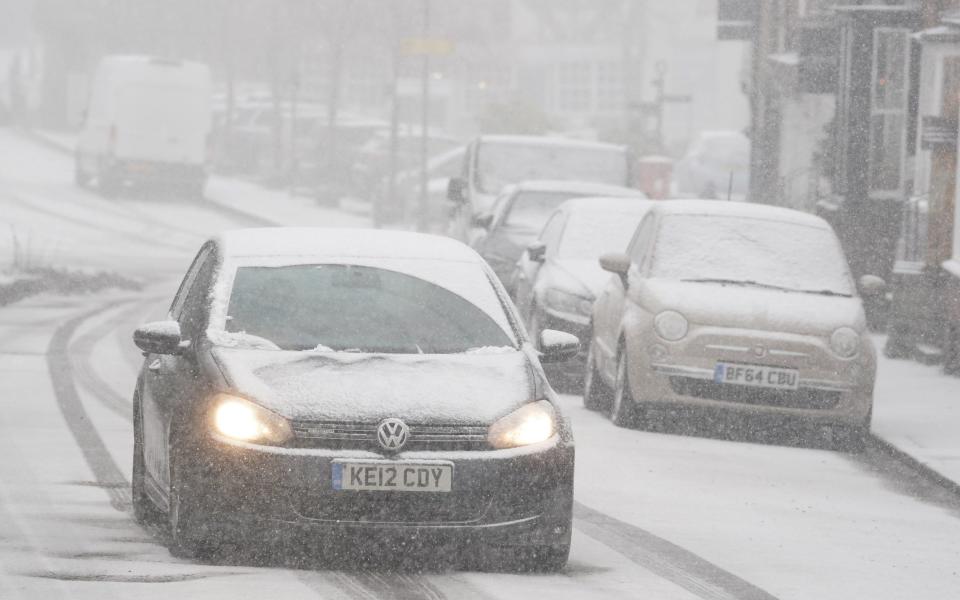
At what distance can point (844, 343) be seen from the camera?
1397 cm

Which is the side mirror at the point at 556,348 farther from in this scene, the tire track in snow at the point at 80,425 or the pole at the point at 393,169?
the pole at the point at 393,169

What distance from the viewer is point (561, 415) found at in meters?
8.41

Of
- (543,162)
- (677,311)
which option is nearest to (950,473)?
(677,311)

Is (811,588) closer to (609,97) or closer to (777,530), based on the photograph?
(777,530)

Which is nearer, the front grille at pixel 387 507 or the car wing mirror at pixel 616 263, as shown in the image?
the front grille at pixel 387 507

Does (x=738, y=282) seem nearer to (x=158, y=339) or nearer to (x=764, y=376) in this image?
(x=764, y=376)

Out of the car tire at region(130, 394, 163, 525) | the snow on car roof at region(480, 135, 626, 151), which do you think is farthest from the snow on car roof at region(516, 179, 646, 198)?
the car tire at region(130, 394, 163, 525)

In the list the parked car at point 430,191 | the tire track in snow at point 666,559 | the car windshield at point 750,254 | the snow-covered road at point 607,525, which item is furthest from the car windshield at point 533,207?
the parked car at point 430,191

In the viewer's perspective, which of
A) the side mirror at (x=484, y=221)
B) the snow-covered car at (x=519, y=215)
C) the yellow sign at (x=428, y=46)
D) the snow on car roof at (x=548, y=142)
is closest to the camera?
the snow-covered car at (x=519, y=215)

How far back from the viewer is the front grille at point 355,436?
794cm

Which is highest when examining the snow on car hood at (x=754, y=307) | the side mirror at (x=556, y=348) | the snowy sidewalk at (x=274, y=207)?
the side mirror at (x=556, y=348)

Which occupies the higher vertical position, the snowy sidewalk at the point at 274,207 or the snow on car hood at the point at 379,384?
the snow on car hood at the point at 379,384

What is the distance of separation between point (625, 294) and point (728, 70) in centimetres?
6933

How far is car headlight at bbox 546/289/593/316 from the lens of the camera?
56.1 ft
